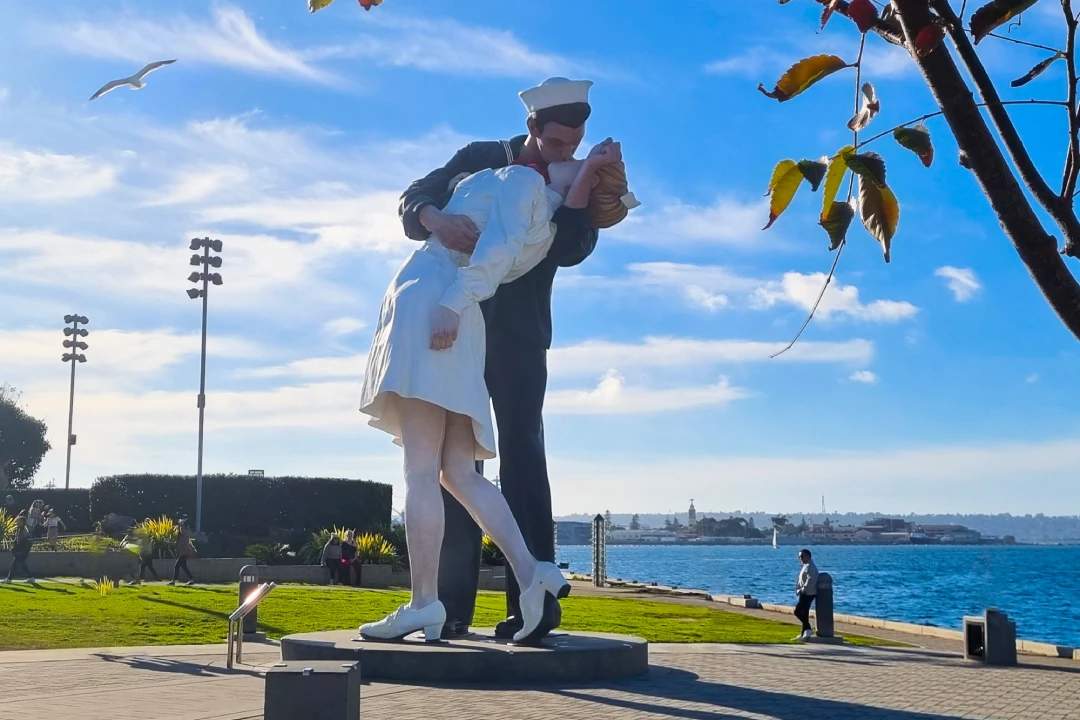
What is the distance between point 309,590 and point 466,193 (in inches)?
501

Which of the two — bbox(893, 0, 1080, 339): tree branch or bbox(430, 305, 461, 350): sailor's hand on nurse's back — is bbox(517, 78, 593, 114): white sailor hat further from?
bbox(893, 0, 1080, 339): tree branch

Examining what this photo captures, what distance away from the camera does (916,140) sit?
187cm

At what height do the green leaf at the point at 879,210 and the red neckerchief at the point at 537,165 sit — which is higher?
the red neckerchief at the point at 537,165

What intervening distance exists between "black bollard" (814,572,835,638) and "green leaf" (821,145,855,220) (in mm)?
13060

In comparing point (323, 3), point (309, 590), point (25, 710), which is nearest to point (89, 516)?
point (309, 590)

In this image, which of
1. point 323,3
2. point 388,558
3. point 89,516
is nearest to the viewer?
point 323,3

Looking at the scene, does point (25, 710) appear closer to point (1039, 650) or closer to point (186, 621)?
point (186, 621)

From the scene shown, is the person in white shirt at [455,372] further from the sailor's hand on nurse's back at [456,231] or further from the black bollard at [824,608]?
the black bollard at [824,608]

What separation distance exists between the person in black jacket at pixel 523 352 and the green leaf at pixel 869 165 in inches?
272

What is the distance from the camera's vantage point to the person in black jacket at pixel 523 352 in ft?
28.8

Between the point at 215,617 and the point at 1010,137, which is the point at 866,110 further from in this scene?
the point at 215,617

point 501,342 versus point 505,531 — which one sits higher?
point 501,342

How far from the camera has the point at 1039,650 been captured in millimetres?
14773


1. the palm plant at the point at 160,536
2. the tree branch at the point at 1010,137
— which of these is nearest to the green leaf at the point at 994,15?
the tree branch at the point at 1010,137
